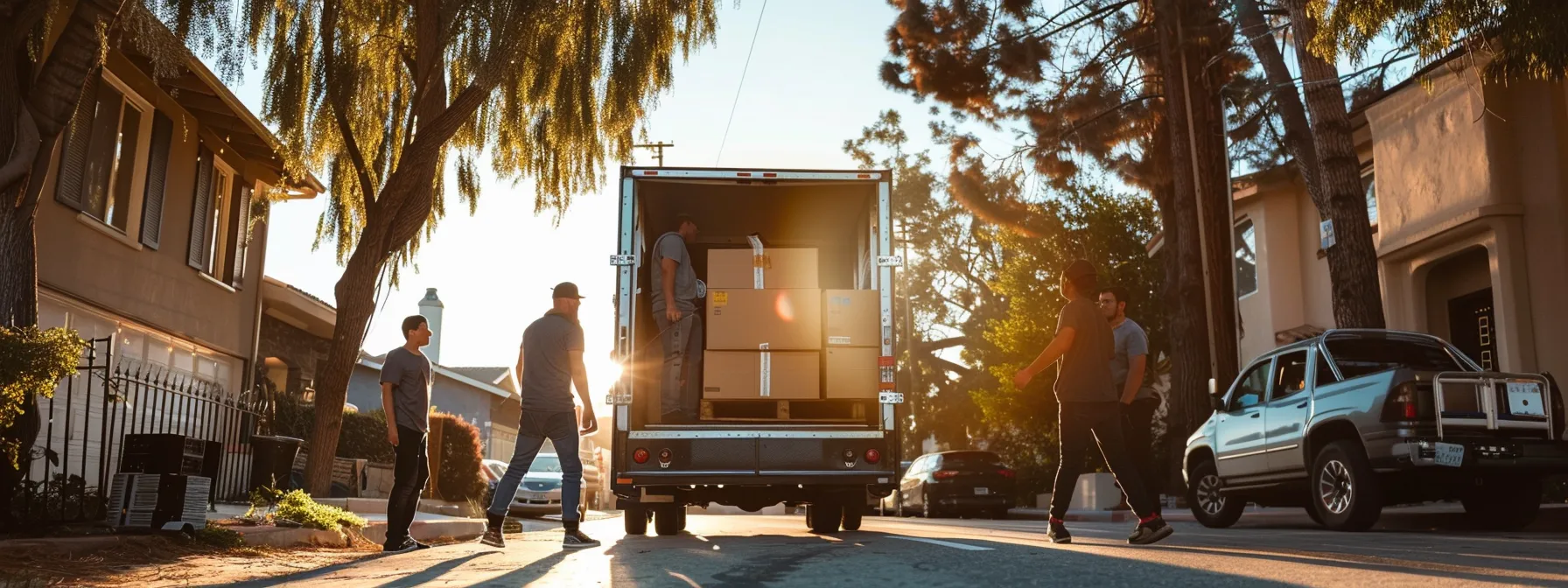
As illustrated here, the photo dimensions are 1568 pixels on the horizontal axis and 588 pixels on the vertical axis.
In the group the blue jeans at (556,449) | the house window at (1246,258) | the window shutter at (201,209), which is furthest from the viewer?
the house window at (1246,258)

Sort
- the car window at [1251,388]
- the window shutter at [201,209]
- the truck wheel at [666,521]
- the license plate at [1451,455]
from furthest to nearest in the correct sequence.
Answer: the window shutter at [201,209]
the car window at [1251,388]
the truck wheel at [666,521]
the license plate at [1451,455]

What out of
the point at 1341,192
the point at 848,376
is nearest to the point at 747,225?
the point at 848,376

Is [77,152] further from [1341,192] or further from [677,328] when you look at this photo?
[1341,192]

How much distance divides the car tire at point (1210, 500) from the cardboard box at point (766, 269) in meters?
4.84

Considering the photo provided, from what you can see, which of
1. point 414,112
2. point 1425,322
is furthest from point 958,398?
point 414,112

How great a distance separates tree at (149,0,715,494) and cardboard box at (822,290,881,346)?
399 cm

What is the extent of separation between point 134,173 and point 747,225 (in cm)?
689

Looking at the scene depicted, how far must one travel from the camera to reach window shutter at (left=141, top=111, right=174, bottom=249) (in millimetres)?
14898

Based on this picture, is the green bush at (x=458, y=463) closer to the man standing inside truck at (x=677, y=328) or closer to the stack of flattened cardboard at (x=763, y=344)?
the man standing inside truck at (x=677, y=328)

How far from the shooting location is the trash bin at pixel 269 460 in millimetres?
13125

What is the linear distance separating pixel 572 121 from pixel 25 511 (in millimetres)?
6705

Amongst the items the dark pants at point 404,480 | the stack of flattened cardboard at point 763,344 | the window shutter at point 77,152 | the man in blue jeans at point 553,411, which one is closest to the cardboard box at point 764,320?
the stack of flattened cardboard at point 763,344

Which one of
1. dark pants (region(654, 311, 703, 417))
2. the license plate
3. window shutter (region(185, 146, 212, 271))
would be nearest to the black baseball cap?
dark pants (region(654, 311, 703, 417))

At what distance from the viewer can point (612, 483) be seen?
33.2ft
